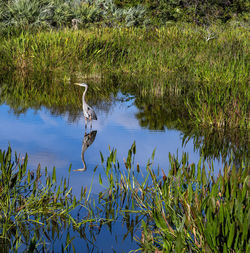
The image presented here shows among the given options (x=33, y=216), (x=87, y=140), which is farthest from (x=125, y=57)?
(x=33, y=216)

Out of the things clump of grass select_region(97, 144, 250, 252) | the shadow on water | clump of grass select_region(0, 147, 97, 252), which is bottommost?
the shadow on water

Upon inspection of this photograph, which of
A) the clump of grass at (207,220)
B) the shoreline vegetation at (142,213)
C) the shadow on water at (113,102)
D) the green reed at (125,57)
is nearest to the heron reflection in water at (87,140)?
the shadow on water at (113,102)

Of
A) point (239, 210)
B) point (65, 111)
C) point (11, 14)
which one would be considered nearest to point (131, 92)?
point (65, 111)

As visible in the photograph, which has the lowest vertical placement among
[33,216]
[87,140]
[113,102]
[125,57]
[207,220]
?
[113,102]

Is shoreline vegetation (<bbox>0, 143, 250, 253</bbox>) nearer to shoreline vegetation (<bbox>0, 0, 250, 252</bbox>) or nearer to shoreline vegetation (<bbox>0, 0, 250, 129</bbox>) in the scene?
shoreline vegetation (<bbox>0, 0, 250, 252</bbox>)

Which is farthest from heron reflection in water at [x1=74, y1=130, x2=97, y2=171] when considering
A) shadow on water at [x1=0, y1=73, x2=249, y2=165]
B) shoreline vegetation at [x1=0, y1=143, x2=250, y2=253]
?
shoreline vegetation at [x1=0, y1=143, x2=250, y2=253]

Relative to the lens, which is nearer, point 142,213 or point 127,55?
point 142,213

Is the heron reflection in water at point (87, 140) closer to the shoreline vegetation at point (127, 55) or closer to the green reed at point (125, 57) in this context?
the shoreline vegetation at point (127, 55)

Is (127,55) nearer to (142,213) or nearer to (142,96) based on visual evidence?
(142,96)

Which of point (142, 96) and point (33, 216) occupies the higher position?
point (33, 216)

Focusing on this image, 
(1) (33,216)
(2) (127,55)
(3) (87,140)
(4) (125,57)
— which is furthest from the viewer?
(2) (127,55)

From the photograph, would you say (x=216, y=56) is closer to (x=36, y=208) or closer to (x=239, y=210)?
(x=36, y=208)

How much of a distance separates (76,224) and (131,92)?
8.53 meters

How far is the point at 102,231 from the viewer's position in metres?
4.32
